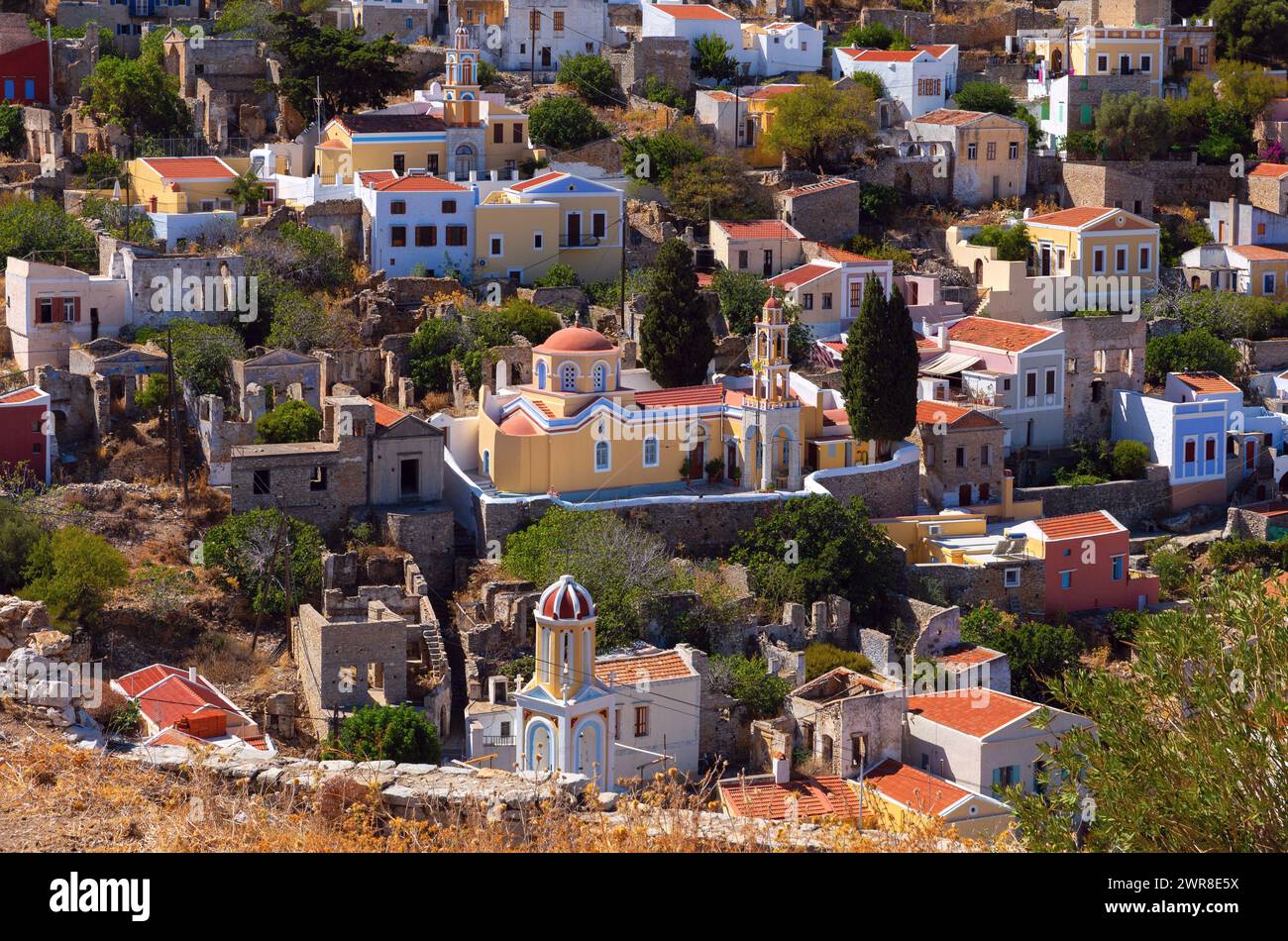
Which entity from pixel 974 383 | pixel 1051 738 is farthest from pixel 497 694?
pixel 974 383

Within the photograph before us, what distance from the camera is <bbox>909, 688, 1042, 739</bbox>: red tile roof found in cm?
3288

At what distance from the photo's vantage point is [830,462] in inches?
1593

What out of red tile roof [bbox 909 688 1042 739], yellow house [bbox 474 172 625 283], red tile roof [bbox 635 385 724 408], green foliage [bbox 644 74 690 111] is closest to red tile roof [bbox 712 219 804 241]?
yellow house [bbox 474 172 625 283]

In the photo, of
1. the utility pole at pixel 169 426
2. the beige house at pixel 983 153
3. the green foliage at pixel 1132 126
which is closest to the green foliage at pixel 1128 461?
the beige house at pixel 983 153

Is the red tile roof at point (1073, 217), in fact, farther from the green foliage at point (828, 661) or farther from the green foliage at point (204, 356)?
the green foliage at point (204, 356)

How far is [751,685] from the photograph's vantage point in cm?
3381

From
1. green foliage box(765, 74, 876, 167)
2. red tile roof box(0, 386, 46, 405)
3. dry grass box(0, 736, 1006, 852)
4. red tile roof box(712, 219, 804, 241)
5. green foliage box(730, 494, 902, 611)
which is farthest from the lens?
green foliage box(765, 74, 876, 167)

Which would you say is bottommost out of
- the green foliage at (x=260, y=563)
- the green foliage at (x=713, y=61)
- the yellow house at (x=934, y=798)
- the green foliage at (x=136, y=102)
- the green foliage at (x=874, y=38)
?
the yellow house at (x=934, y=798)

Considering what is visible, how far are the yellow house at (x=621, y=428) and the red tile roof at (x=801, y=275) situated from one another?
6.29m

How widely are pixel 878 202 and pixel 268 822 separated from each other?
4001 centimetres

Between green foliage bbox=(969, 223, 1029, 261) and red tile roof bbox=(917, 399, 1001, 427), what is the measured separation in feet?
28.5

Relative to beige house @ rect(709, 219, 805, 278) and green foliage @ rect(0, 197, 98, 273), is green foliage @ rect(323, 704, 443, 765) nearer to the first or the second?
green foliage @ rect(0, 197, 98, 273)

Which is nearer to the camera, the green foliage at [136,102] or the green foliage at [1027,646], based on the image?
the green foliage at [1027,646]

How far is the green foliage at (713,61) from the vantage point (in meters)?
58.3
